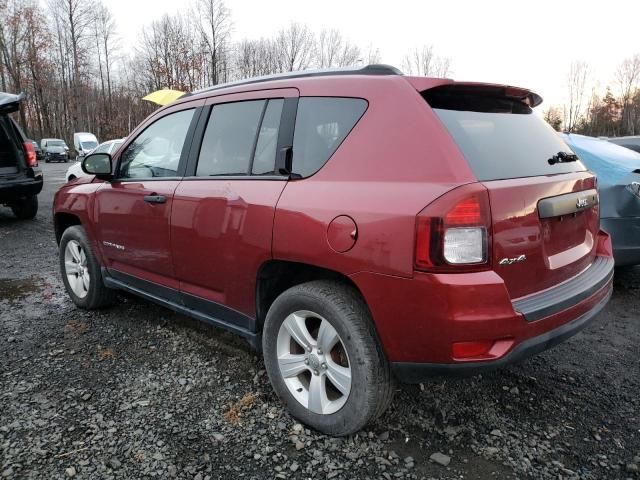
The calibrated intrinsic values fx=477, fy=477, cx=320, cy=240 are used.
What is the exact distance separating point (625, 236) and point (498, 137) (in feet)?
7.89

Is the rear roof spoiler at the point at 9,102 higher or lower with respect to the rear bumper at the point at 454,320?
higher

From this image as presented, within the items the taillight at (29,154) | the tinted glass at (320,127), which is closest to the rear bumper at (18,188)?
the taillight at (29,154)

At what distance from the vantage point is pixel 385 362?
85.8 inches

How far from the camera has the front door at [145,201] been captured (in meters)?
3.14

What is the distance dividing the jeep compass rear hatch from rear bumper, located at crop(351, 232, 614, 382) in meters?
0.11

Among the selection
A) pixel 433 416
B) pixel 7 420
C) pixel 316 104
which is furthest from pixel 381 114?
pixel 7 420

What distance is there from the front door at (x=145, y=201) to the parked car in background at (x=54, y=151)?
36.6 meters

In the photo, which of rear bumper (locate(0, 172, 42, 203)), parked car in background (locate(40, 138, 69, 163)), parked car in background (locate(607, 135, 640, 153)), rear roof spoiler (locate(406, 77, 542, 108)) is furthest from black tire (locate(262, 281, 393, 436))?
parked car in background (locate(40, 138, 69, 163))

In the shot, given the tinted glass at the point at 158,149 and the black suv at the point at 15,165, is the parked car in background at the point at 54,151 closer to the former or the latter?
the black suv at the point at 15,165

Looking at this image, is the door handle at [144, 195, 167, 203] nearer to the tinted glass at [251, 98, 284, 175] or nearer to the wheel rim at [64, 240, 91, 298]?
the tinted glass at [251, 98, 284, 175]

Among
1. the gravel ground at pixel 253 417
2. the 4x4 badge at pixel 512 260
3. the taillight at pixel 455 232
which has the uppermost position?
the taillight at pixel 455 232

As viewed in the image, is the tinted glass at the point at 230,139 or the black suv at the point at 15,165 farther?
the black suv at the point at 15,165

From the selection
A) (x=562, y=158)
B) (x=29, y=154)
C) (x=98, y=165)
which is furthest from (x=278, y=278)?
(x=29, y=154)

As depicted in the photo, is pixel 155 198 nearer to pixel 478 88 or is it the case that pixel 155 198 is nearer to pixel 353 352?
pixel 353 352
